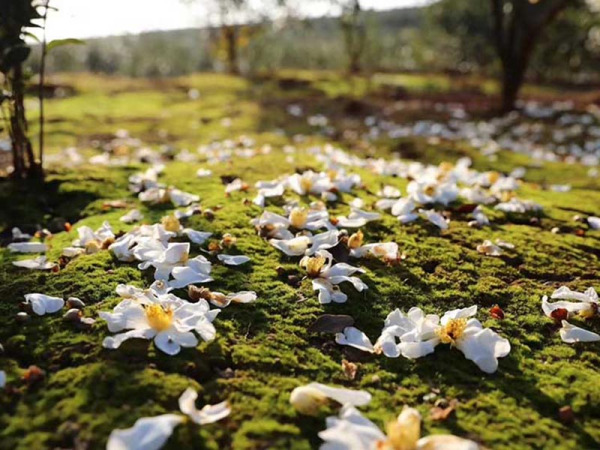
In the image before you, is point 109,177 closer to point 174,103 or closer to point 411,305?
point 411,305

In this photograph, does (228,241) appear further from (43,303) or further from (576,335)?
(576,335)

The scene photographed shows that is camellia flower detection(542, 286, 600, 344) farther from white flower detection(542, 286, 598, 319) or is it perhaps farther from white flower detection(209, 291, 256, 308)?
white flower detection(209, 291, 256, 308)

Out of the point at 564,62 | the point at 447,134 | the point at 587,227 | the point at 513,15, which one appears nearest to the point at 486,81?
the point at 564,62

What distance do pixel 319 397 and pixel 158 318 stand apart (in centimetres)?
63

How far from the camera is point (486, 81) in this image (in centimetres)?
2634

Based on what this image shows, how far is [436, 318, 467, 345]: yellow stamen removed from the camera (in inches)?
78.0

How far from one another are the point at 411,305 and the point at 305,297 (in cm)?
45

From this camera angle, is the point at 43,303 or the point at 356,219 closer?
the point at 43,303

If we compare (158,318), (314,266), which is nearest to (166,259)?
(158,318)

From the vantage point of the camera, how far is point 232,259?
2574 mm

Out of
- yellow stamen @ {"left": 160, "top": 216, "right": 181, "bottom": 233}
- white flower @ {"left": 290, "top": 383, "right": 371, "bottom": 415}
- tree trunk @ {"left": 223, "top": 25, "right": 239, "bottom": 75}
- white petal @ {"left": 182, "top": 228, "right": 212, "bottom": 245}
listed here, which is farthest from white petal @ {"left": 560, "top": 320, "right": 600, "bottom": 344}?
tree trunk @ {"left": 223, "top": 25, "right": 239, "bottom": 75}

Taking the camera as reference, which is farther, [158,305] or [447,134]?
[447,134]

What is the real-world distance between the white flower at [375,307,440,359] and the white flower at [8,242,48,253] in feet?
5.83

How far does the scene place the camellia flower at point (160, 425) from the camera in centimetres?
138
